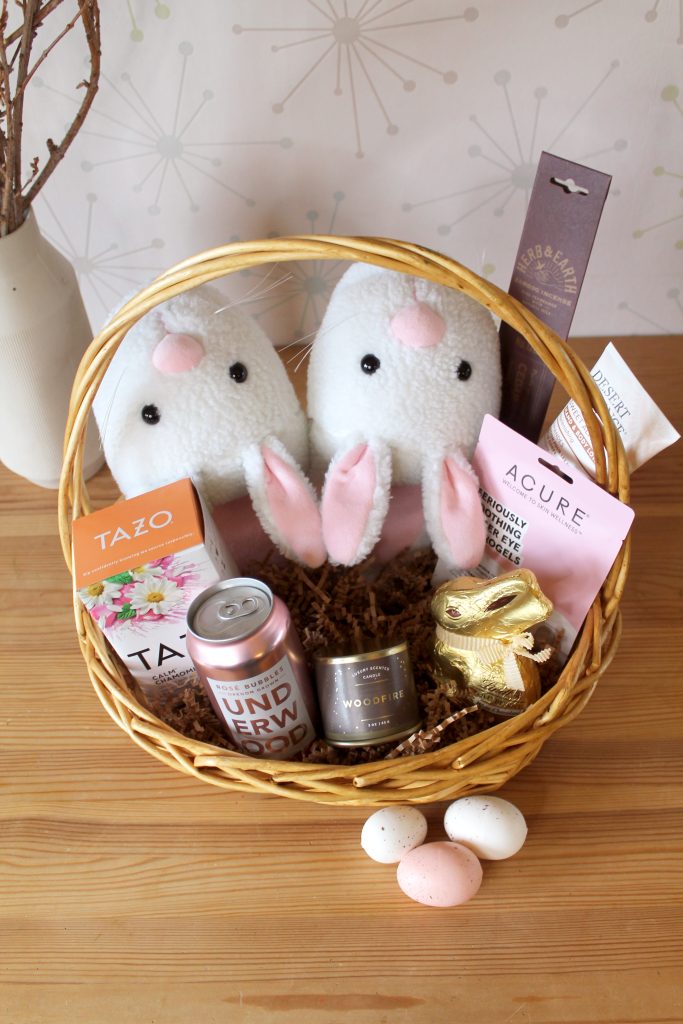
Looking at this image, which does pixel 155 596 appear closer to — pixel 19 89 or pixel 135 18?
pixel 19 89

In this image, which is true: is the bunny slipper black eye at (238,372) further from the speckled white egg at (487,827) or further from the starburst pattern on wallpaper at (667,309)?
the starburst pattern on wallpaper at (667,309)

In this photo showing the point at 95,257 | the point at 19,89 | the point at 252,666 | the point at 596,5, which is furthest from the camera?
the point at 95,257

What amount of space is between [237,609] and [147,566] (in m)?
0.08

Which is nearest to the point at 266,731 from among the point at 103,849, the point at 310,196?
the point at 103,849

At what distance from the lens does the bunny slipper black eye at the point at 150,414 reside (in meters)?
0.76

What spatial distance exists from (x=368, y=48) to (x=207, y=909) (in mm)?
859

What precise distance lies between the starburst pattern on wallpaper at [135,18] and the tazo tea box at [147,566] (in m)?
0.52

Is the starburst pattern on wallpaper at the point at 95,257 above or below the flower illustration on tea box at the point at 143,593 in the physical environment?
above

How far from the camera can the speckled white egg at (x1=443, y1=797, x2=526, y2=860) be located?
0.65m

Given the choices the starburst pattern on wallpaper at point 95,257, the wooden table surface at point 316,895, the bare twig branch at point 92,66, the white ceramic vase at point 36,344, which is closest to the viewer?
the wooden table surface at point 316,895

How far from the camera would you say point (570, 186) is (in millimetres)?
693

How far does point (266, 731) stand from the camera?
0.67m

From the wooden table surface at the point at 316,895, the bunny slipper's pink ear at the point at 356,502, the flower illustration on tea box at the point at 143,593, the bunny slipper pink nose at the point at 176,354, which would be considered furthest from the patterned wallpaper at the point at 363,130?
the wooden table surface at the point at 316,895

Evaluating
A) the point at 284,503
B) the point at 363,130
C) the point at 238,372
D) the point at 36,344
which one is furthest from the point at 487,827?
the point at 363,130
